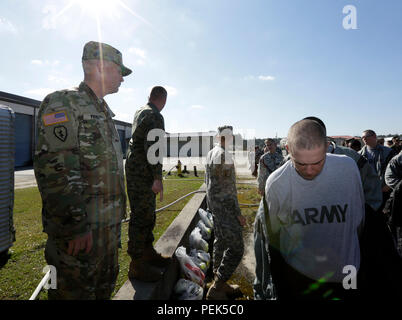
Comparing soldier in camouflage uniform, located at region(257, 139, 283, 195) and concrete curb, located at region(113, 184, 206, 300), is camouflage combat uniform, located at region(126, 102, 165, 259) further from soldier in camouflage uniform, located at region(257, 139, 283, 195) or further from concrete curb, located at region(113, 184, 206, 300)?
soldier in camouflage uniform, located at region(257, 139, 283, 195)

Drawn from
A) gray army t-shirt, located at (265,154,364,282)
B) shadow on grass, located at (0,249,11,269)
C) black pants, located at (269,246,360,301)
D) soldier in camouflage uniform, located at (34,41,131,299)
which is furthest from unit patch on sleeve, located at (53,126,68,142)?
shadow on grass, located at (0,249,11,269)

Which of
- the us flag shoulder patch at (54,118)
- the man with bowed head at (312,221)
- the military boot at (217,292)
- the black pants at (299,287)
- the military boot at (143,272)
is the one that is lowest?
the military boot at (217,292)

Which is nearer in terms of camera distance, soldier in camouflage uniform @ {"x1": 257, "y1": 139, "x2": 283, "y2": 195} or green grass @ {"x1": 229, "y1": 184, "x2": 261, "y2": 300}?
green grass @ {"x1": 229, "y1": 184, "x2": 261, "y2": 300}

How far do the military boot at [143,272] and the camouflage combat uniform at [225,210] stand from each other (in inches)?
39.6

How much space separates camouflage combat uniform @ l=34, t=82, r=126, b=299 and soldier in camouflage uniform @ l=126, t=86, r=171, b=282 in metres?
0.58

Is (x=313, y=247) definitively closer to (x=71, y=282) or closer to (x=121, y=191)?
(x=121, y=191)

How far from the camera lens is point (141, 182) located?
8.63ft

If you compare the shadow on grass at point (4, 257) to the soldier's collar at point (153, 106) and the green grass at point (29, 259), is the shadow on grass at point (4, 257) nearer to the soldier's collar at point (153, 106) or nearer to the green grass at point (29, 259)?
the green grass at point (29, 259)

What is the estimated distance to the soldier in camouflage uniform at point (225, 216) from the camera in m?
3.04

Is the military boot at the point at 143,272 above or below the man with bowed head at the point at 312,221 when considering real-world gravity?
below

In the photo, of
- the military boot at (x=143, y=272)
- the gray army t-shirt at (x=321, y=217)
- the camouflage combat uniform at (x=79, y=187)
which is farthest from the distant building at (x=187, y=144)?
the gray army t-shirt at (x=321, y=217)

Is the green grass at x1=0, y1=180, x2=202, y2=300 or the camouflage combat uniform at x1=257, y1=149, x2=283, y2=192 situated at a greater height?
the camouflage combat uniform at x1=257, y1=149, x2=283, y2=192

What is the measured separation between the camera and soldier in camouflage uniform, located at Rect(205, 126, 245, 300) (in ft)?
9.96

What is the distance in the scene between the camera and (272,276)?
1563 millimetres
